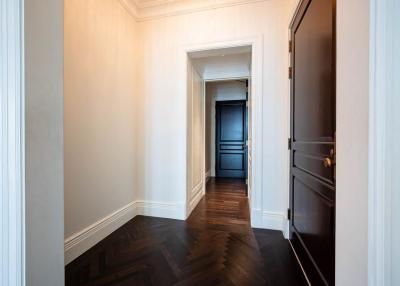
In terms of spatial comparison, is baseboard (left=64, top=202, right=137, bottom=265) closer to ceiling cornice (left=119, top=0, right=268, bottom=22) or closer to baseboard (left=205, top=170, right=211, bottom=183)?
ceiling cornice (left=119, top=0, right=268, bottom=22)

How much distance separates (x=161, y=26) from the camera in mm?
2662

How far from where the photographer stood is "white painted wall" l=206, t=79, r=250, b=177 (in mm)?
5258

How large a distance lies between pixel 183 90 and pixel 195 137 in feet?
3.14

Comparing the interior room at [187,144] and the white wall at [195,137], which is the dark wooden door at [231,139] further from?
the white wall at [195,137]

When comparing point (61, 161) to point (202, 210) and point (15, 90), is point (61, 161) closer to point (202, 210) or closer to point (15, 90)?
point (15, 90)

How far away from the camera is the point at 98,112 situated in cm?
207

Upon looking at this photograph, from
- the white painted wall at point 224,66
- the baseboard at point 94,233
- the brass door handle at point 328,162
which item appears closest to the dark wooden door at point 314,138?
the brass door handle at point 328,162

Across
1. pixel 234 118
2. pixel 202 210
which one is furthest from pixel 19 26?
pixel 234 118

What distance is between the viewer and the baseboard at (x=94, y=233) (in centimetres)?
172

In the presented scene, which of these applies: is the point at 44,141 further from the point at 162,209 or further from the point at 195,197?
the point at 195,197

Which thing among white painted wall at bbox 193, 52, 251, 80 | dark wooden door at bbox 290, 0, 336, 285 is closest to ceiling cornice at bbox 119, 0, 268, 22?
white painted wall at bbox 193, 52, 251, 80

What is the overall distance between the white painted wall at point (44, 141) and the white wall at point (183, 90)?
1885 mm
